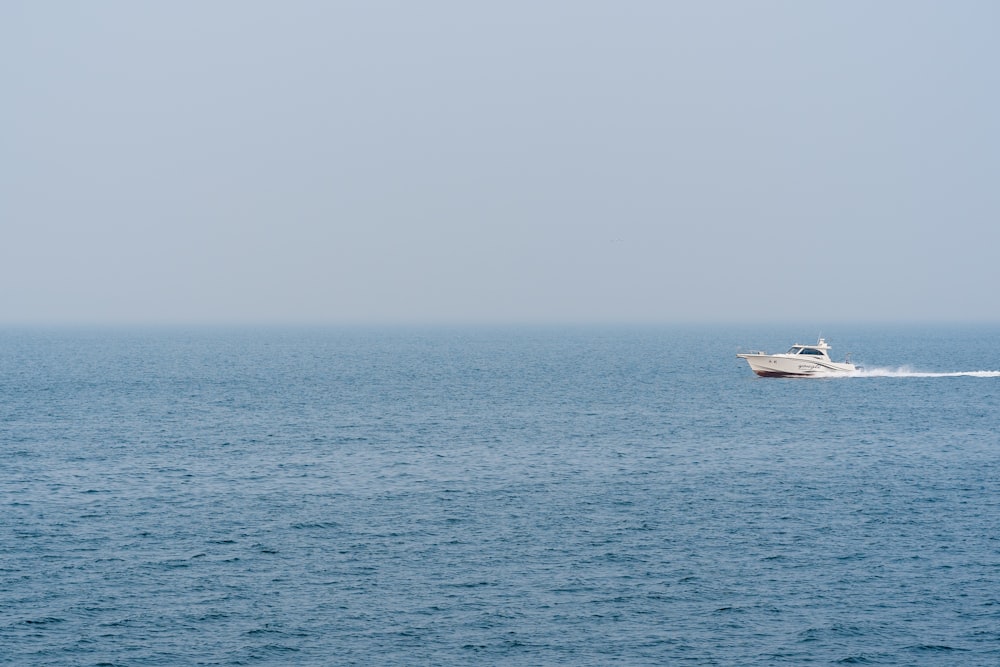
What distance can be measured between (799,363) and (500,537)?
323 ft

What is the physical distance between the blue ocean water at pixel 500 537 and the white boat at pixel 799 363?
2981cm

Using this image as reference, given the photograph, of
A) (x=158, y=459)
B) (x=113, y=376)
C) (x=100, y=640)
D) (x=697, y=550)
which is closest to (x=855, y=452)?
(x=697, y=550)

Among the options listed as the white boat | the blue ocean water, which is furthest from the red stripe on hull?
the blue ocean water

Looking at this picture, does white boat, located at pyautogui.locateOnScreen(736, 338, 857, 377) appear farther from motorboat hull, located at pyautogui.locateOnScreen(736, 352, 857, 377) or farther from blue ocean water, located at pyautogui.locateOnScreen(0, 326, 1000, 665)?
blue ocean water, located at pyautogui.locateOnScreen(0, 326, 1000, 665)

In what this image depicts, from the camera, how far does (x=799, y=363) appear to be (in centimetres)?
14762

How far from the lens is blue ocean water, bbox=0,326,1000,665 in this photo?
145 ft

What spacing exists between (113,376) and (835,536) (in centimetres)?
14115

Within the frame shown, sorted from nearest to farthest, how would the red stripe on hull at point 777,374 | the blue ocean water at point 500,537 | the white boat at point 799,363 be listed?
1. the blue ocean water at point 500,537
2. the white boat at point 799,363
3. the red stripe on hull at point 777,374

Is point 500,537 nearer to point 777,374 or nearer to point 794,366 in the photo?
point 794,366

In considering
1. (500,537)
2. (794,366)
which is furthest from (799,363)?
(500,537)

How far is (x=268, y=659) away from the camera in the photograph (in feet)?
138

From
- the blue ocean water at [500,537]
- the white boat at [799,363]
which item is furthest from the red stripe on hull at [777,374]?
the blue ocean water at [500,537]

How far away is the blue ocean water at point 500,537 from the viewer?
4419 cm

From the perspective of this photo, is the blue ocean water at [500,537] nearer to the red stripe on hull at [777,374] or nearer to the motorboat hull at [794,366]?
the motorboat hull at [794,366]
